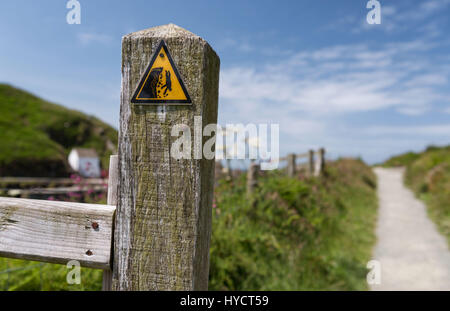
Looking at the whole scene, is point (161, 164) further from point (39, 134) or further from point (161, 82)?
point (39, 134)

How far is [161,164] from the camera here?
3.76 feet

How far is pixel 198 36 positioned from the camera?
114 centimetres

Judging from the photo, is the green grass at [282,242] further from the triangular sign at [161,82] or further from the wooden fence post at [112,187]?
the triangular sign at [161,82]

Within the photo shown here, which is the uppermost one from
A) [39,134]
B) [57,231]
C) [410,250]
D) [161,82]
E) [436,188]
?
[39,134]

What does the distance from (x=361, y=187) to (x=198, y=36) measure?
11.8 meters

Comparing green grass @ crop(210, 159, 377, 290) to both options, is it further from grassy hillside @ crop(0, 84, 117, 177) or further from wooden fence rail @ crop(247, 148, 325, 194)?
grassy hillside @ crop(0, 84, 117, 177)

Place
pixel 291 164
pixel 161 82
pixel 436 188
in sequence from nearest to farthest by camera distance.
Result: pixel 161 82 → pixel 291 164 → pixel 436 188

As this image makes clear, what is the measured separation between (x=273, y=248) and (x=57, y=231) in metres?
3.49

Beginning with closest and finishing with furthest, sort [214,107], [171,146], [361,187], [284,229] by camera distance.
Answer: [171,146] < [214,107] < [284,229] < [361,187]

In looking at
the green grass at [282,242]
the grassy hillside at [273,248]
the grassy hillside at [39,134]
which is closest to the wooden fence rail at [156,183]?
the grassy hillside at [273,248]

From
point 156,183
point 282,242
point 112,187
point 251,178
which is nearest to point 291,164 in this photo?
point 251,178

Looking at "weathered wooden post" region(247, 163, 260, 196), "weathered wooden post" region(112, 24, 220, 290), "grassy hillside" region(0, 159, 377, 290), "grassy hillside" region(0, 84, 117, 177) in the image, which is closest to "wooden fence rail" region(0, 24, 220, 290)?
"weathered wooden post" region(112, 24, 220, 290)
